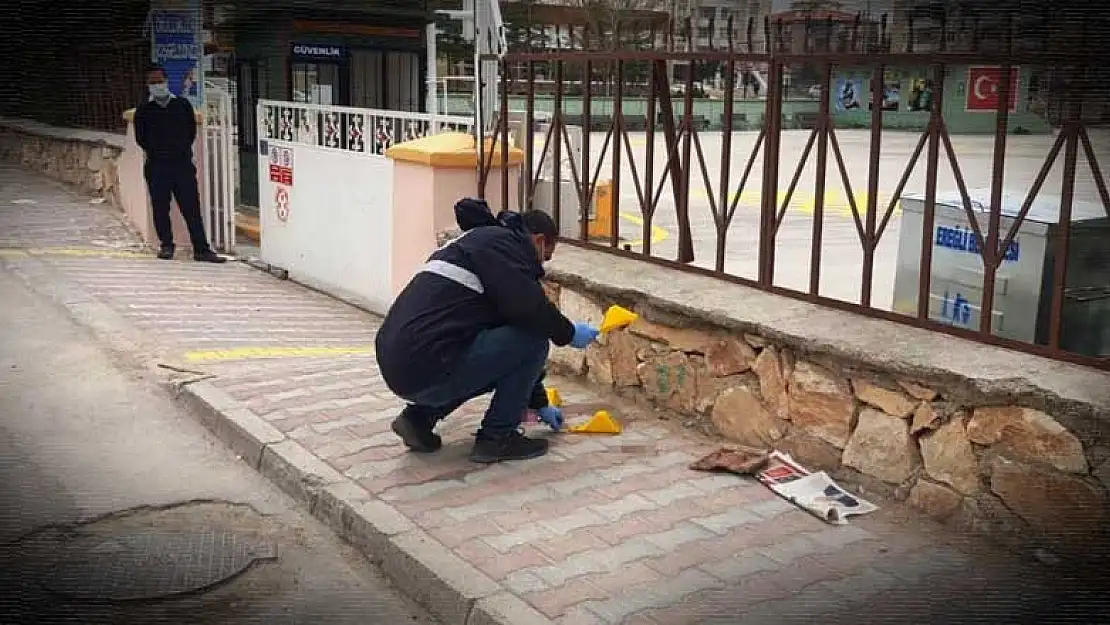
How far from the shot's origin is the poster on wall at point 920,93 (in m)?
4.30

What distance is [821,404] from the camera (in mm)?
4477

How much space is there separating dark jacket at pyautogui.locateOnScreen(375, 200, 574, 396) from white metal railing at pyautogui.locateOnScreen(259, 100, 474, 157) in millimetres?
2874

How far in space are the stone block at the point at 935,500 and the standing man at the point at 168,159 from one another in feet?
26.5

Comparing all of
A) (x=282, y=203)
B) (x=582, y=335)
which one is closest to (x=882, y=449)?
(x=582, y=335)

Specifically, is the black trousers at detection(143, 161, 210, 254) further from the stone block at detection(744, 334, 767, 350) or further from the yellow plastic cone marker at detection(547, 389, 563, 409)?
the stone block at detection(744, 334, 767, 350)

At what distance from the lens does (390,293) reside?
8086mm

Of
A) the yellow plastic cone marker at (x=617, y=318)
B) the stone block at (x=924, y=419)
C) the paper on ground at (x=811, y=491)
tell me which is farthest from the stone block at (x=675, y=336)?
the stone block at (x=924, y=419)

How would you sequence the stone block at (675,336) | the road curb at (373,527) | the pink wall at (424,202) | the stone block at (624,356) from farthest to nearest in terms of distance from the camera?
the pink wall at (424,202)
the stone block at (624,356)
the stone block at (675,336)
the road curb at (373,527)

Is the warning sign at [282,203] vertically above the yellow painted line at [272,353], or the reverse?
the warning sign at [282,203]

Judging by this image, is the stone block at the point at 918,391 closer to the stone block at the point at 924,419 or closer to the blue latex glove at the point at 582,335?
the stone block at the point at 924,419

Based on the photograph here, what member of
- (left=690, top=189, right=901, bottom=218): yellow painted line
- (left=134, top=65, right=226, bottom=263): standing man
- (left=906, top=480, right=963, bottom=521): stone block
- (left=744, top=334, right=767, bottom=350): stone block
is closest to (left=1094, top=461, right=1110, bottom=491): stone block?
(left=906, top=480, right=963, bottom=521): stone block

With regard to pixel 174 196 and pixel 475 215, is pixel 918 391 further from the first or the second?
pixel 174 196

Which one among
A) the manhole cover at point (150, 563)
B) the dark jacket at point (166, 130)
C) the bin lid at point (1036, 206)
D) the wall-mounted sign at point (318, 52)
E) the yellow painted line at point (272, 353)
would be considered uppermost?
the wall-mounted sign at point (318, 52)

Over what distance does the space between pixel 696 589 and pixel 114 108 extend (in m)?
12.9
